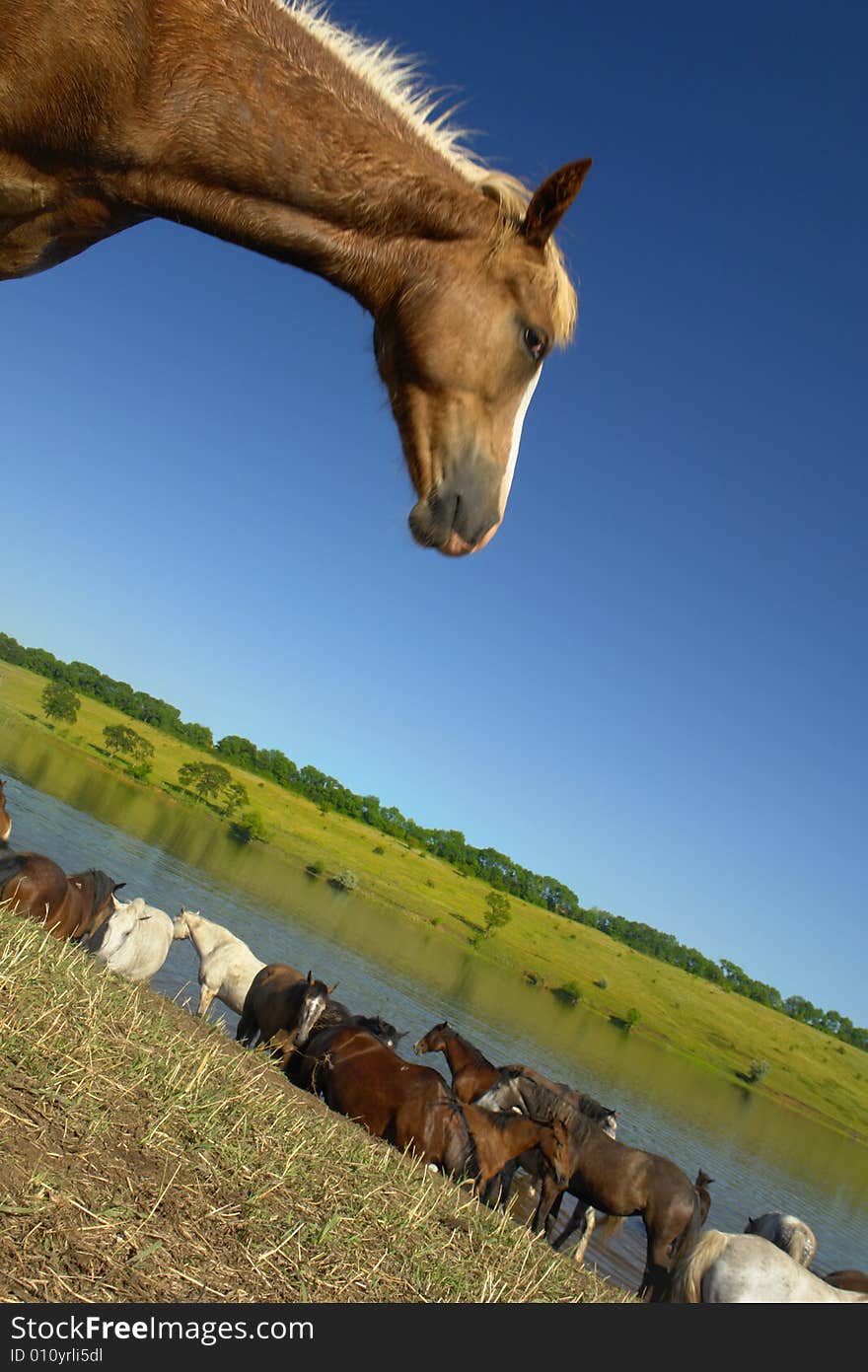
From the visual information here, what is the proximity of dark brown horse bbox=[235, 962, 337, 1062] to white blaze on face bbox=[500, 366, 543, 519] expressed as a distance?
10.6 metres

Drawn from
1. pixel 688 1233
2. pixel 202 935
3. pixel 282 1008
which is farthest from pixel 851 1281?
pixel 202 935

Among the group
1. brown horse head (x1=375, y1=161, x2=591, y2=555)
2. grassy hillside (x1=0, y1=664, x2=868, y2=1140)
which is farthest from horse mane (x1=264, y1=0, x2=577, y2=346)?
grassy hillside (x1=0, y1=664, x2=868, y2=1140)

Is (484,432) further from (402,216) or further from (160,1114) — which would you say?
(160,1114)

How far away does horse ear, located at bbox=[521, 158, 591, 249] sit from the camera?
2.69m

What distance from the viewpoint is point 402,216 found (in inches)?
116

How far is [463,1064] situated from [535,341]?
14.4 m

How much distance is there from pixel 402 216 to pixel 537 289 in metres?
0.52

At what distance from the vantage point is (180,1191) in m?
3.79

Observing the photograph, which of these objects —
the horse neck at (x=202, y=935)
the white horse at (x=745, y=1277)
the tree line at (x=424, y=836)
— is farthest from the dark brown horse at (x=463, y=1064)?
the tree line at (x=424, y=836)

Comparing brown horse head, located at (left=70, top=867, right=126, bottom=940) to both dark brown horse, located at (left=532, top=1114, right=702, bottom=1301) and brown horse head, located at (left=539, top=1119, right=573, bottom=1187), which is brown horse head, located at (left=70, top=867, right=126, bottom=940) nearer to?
brown horse head, located at (left=539, top=1119, right=573, bottom=1187)

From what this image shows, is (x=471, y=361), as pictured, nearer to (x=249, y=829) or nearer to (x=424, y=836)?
(x=249, y=829)

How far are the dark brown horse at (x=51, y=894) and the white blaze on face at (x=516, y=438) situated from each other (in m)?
9.71

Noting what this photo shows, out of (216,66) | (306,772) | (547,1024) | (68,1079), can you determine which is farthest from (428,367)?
(306,772)

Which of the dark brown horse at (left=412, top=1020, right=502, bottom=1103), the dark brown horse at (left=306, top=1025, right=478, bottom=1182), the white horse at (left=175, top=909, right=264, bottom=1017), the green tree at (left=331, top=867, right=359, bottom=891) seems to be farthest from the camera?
the green tree at (left=331, top=867, right=359, bottom=891)
